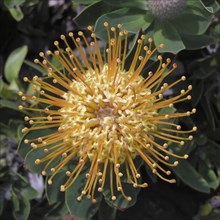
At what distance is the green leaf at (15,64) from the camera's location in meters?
Result: 2.25

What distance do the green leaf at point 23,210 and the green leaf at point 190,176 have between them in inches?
23.0

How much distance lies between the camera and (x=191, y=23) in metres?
1.91

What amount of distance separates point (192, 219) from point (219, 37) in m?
0.85

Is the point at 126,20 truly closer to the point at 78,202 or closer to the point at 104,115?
the point at 104,115

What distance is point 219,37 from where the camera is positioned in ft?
6.82

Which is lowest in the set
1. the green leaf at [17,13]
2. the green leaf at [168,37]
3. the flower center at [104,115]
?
the flower center at [104,115]

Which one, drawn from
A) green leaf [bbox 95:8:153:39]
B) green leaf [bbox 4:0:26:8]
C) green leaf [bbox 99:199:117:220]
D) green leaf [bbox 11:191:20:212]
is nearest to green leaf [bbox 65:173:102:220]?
green leaf [bbox 99:199:117:220]

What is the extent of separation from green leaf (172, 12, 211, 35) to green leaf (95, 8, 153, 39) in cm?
11

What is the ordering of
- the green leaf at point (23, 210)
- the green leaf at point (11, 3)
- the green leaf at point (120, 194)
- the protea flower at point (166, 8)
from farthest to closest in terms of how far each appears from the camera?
the green leaf at point (11, 3) < the green leaf at point (23, 210) < the protea flower at point (166, 8) < the green leaf at point (120, 194)

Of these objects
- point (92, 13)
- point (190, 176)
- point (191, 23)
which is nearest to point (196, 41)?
point (191, 23)

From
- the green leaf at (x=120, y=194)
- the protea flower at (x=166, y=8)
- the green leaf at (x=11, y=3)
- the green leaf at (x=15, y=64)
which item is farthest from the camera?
the green leaf at (x=15, y=64)

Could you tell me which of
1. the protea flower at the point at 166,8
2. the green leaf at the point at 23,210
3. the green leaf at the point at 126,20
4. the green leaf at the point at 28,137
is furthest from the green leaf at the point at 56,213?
the protea flower at the point at 166,8

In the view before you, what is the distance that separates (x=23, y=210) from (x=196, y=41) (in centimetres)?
92

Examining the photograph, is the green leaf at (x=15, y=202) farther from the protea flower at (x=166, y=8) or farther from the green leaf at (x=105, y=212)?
the protea flower at (x=166, y=8)
